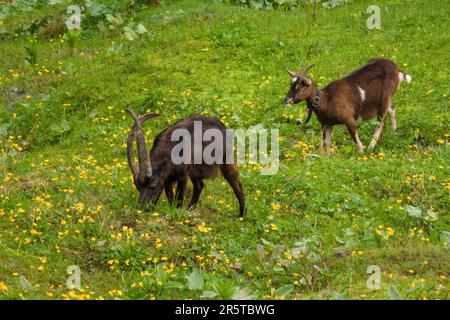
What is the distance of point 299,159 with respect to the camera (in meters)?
16.0

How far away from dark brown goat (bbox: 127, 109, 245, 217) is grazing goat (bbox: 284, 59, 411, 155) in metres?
2.94

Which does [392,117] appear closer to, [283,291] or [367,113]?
[367,113]

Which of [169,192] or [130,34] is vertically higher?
[130,34]

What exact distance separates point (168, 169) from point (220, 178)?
220cm

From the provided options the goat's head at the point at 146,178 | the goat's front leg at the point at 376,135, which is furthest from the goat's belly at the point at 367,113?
the goat's head at the point at 146,178

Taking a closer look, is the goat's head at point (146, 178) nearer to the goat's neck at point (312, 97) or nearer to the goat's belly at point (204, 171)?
the goat's belly at point (204, 171)

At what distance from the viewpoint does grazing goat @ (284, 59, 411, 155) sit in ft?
52.9

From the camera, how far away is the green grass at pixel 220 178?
37.7 feet

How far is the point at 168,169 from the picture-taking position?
13227 millimetres

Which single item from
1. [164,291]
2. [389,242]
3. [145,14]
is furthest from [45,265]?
[145,14]

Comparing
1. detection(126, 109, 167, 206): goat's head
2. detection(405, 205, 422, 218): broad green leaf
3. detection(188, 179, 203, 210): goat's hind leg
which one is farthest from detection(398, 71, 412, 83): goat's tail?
detection(126, 109, 167, 206): goat's head

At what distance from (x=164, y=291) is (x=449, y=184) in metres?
5.52

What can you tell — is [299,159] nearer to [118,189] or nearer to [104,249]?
[118,189]

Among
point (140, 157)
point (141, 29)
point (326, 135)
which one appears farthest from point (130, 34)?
point (140, 157)
